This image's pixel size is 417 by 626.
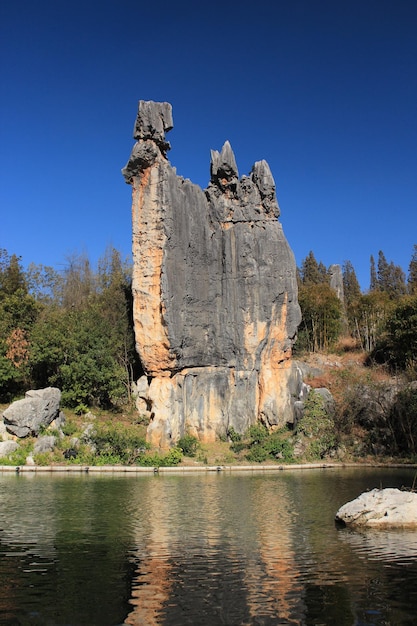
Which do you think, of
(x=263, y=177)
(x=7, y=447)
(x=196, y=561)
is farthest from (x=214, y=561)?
(x=263, y=177)

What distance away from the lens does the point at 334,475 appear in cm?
2006

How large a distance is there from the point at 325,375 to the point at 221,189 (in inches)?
439

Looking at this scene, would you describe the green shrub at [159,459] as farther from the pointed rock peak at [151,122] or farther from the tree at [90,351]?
the pointed rock peak at [151,122]

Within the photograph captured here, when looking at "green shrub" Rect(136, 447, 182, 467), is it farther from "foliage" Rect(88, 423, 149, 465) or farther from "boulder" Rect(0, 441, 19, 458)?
"boulder" Rect(0, 441, 19, 458)

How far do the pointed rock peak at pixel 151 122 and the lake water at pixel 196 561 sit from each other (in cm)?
1595

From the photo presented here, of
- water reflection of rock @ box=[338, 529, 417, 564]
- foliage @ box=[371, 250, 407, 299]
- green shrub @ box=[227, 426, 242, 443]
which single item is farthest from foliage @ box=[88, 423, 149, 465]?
foliage @ box=[371, 250, 407, 299]

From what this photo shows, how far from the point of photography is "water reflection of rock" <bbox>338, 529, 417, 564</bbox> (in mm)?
9047

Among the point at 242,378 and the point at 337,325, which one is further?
the point at 337,325

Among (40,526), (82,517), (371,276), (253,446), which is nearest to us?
(40,526)

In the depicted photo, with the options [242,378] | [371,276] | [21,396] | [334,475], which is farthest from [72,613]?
[371,276]

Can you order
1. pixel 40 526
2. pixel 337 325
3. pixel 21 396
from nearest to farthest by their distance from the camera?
1. pixel 40 526
2. pixel 21 396
3. pixel 337 325

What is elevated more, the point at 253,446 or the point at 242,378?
the point at 242,378

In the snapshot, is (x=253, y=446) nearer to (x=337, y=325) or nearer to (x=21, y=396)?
(x=21, y=396)

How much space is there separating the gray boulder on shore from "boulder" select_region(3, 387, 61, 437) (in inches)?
618
